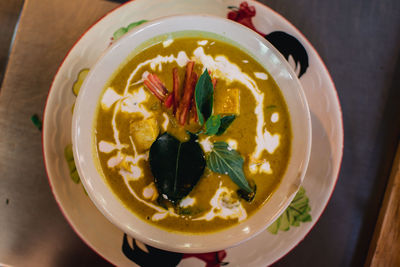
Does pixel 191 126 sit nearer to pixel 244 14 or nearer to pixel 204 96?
pixel 204 96

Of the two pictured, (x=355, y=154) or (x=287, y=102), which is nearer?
(x=287, y=102)

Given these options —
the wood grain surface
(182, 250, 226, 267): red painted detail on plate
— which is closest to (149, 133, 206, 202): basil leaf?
(182, 250, 226, 267): red painted detail on plate

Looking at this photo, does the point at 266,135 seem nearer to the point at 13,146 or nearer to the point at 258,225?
the point at 258,225

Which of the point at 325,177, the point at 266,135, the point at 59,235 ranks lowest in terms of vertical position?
the point at 59,235

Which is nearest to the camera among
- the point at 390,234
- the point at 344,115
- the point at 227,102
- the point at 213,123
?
the point at 213,123

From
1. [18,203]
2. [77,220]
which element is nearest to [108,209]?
[77,220]

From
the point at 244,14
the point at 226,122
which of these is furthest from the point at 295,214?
the point at 244,14

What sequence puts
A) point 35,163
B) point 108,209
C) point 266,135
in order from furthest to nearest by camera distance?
point 35,163 → point 266,135 → point 108,209
